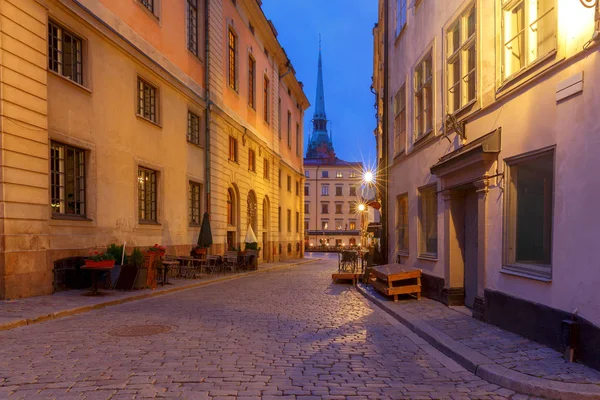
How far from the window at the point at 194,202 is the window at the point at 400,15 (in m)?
10.7

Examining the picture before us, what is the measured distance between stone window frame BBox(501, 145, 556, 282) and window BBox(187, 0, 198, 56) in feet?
54.4

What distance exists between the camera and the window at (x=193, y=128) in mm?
21328

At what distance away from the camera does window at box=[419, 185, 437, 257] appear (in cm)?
1226

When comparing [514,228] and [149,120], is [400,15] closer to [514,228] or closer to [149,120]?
[149,120]

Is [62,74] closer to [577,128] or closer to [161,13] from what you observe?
[161,13]

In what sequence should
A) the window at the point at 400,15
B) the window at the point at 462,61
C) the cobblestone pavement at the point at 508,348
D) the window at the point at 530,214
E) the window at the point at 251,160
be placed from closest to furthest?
the cobblestone pavement at the point at 508,348
the window at the point at 530,214
the window at the point at 462,61
the window at the point at 400,15
the window at the point at 251,160

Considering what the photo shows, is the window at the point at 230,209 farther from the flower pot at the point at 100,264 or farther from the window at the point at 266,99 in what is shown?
the flower pot at the point at 100,264

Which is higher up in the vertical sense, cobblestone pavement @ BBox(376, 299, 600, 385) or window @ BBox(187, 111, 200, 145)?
window @ BBox(187, 111, 200, 145)

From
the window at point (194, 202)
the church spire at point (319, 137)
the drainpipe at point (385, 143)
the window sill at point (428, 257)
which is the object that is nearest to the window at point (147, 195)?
the window at point (194, 202)

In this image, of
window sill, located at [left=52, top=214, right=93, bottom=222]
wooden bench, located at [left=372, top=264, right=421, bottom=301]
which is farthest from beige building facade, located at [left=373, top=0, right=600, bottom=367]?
window sill, located at [left=52, top=214, right=93, bottom=222]

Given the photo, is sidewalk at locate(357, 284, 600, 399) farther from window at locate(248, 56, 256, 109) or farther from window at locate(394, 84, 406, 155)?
window at locate(248, 56, 256, 109)

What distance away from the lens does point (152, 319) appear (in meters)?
9.23

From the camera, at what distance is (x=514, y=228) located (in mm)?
8078

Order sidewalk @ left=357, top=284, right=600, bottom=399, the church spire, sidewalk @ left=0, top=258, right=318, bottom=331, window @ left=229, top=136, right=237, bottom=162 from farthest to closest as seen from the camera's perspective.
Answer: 1. the church spire
2. window @ left=229, top=136, right=237, bottom=162
3. sidewalk @ left=0, top=258, right=318, bottom=331
4. sidewalk @ left=357, top=284, right=600, bottom=399
